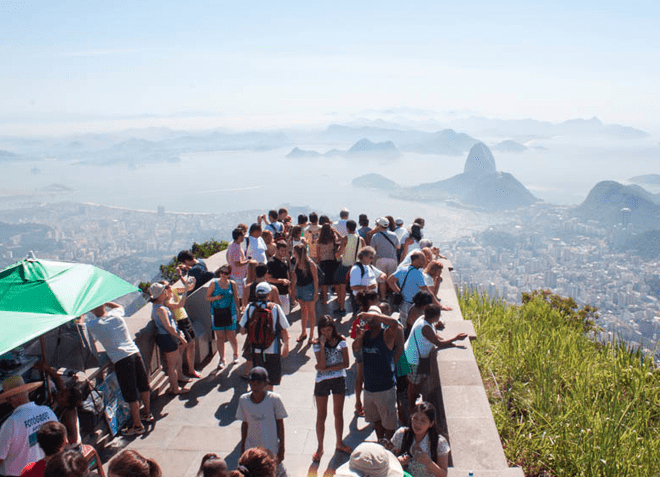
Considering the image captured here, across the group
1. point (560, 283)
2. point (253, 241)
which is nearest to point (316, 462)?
point (253, 241)

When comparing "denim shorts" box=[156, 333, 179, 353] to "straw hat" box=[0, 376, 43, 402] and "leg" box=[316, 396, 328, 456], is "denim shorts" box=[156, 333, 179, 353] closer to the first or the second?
"straw hat" box=[0, 376, 43, 402]

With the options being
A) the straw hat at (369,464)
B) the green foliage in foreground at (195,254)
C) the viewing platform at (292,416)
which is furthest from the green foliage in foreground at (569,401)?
the green foliage in foreground at (195,254)

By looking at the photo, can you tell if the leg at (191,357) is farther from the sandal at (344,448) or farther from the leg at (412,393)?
the leg at (412,393)

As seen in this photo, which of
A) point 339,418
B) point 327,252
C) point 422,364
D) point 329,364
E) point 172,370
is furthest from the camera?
point 327,252

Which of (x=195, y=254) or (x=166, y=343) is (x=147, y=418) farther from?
(x=195, y=254)

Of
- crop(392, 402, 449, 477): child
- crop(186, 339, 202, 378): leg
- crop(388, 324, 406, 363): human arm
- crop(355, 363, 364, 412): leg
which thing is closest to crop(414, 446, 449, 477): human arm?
crop(392, 402, 449, 477): child

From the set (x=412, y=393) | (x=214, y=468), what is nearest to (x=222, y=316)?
(x=412, y=393)
